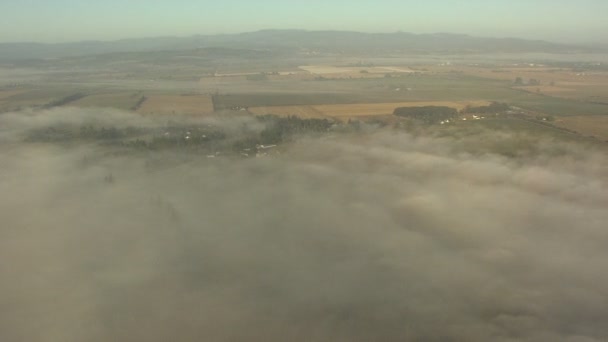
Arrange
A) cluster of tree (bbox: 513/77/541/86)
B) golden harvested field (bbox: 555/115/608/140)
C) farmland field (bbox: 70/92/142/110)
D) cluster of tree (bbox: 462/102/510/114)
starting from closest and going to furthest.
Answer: golden harvested field (bbox: 555/115/608/140) → cluster of tree (bbox: 462/102/510/114) → farmland field (bbox: 70/92/142/110) → cluster of tree (bbox: 513/77/541/86)

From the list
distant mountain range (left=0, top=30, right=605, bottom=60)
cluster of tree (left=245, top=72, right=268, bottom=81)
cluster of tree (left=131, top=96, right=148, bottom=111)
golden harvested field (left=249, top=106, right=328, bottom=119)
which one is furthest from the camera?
distant mountain range (left=0, top=30, right=605, bottom=60)

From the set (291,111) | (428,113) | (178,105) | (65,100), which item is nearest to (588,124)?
(428,113)

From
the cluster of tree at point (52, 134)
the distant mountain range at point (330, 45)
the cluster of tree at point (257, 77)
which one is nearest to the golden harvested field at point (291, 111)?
the cluster of tree at point (52, 134)

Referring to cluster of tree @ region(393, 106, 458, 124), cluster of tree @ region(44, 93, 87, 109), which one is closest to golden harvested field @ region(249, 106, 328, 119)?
cluster of tree @ region(393, 106, 458, 124)

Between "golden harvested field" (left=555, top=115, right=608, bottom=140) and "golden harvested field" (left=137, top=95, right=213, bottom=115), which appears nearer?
"golden harvested field" (left=555, top=115, right=608, bottom=140)

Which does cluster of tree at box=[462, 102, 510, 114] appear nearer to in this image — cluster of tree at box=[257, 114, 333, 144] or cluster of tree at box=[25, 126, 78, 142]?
cluster of tree at box=[257, 114, 333, 144]

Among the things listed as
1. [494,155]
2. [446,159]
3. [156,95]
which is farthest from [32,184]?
[156,95]
